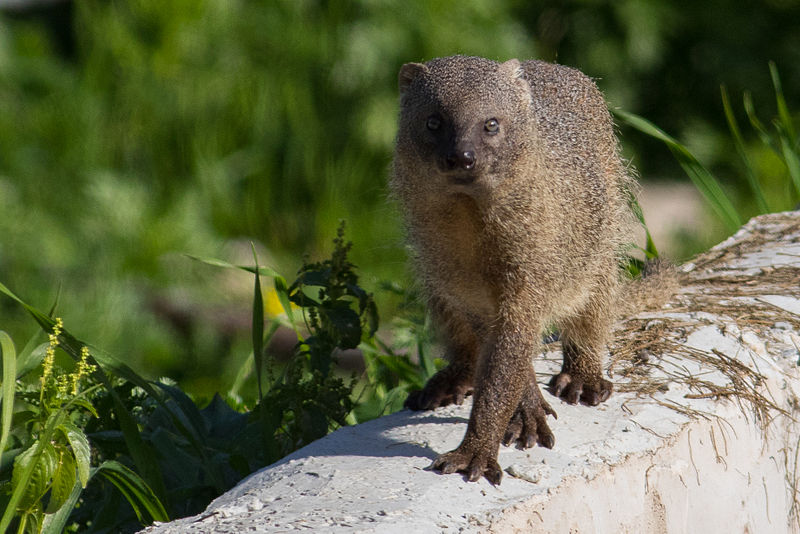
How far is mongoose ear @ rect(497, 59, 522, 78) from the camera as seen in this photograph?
2.25 metres

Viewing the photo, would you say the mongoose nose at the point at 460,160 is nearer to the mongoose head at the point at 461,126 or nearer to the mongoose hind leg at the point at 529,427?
the mongoose head at the point at 461,126

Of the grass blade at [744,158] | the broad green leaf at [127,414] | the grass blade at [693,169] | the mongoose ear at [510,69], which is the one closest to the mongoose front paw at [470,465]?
the broad green leaf at [127,414]

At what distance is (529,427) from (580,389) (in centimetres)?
30

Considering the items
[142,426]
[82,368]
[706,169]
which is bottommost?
[142,426]

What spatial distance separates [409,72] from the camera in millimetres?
2293

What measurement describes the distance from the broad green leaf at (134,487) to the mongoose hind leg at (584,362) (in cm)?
95

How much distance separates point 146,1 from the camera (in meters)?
4.86

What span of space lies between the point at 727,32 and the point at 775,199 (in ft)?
3.93

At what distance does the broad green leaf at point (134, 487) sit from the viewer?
201 cm

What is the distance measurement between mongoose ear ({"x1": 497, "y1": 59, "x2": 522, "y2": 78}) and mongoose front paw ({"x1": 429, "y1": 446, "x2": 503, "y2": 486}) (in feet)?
2.60

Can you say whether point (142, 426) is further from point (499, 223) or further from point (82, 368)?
point (499, 223)

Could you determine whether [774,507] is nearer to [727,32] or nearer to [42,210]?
[42,210]

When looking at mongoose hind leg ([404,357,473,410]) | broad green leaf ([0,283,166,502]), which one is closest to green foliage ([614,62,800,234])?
mongoose hind leg ([404,357,473,410])

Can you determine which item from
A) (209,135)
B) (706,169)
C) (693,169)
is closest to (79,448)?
(693,169)
